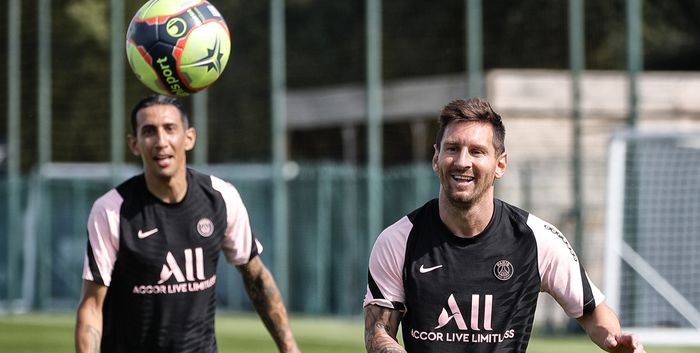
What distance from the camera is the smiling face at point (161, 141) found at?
7324 mm

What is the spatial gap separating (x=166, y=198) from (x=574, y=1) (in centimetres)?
1138

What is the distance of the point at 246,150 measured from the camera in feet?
84.1

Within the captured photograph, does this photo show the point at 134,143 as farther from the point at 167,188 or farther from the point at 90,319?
the point at 90,319

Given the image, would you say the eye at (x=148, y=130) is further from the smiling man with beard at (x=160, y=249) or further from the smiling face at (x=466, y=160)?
the smiling face at (x=466, y=160)

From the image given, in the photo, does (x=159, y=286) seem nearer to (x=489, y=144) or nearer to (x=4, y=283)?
(x=489, y=144)

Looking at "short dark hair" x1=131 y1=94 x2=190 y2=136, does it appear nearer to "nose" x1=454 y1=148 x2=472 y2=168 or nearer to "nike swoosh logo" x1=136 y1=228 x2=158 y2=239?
"nike swoosh logo" x1=136 y1=228 x2=158 y2=239

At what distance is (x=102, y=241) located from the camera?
281 inches

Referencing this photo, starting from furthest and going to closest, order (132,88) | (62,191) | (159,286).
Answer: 1. (132,88)
2. (62,191)
3. (159,286)

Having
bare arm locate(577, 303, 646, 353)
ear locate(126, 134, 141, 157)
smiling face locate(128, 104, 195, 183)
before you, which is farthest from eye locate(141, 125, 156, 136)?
bare arm locate(577, 303, 646, 353)

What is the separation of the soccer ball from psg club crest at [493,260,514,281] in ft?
7.28

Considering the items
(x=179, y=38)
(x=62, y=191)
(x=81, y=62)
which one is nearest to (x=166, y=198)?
(x=179, y=38)

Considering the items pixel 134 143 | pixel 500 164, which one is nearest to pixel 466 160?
pixel 500 164

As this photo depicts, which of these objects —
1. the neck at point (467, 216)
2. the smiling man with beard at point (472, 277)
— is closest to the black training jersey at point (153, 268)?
the smiling man with beard at point (472, 277)

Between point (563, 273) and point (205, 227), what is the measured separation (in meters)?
2.24
